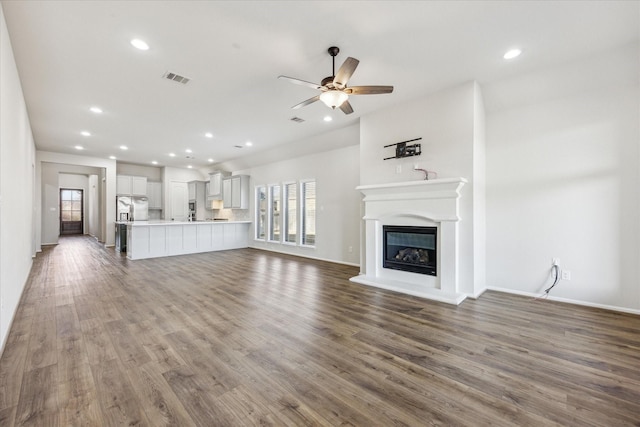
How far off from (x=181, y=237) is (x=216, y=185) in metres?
2.82

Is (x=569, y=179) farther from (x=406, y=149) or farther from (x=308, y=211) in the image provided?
(x=308, y=211)

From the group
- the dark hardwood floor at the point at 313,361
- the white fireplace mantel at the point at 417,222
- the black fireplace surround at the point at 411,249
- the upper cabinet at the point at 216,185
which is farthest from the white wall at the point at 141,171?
the black fireplace surround at the point at 411,249

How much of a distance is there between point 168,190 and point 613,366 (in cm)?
1204

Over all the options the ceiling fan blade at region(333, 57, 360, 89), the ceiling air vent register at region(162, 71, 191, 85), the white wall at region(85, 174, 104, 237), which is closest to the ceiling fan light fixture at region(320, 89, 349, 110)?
the ceiling fan blade at region(333, 57, 360, 89)

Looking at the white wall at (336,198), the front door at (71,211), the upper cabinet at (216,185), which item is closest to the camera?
the white wall at (336,198)

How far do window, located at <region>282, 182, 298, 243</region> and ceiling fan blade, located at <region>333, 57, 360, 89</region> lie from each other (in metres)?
5.05

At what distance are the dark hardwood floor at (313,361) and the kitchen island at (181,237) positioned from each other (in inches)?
117

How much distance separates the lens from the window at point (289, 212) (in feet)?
25.4

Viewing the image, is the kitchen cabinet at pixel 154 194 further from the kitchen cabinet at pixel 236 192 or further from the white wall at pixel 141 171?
the kitchen cabinet at pixel 236 192

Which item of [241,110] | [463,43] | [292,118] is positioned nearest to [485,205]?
[463,43]

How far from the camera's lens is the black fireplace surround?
13.3 ft

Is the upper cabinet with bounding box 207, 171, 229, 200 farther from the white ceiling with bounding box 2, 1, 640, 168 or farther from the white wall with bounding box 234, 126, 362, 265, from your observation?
the white ceiling with bounding box 2, 1, 640, 168

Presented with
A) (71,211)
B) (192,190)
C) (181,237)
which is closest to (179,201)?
(192,190)

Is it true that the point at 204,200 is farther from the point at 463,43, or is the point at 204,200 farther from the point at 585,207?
the point at 585,207
